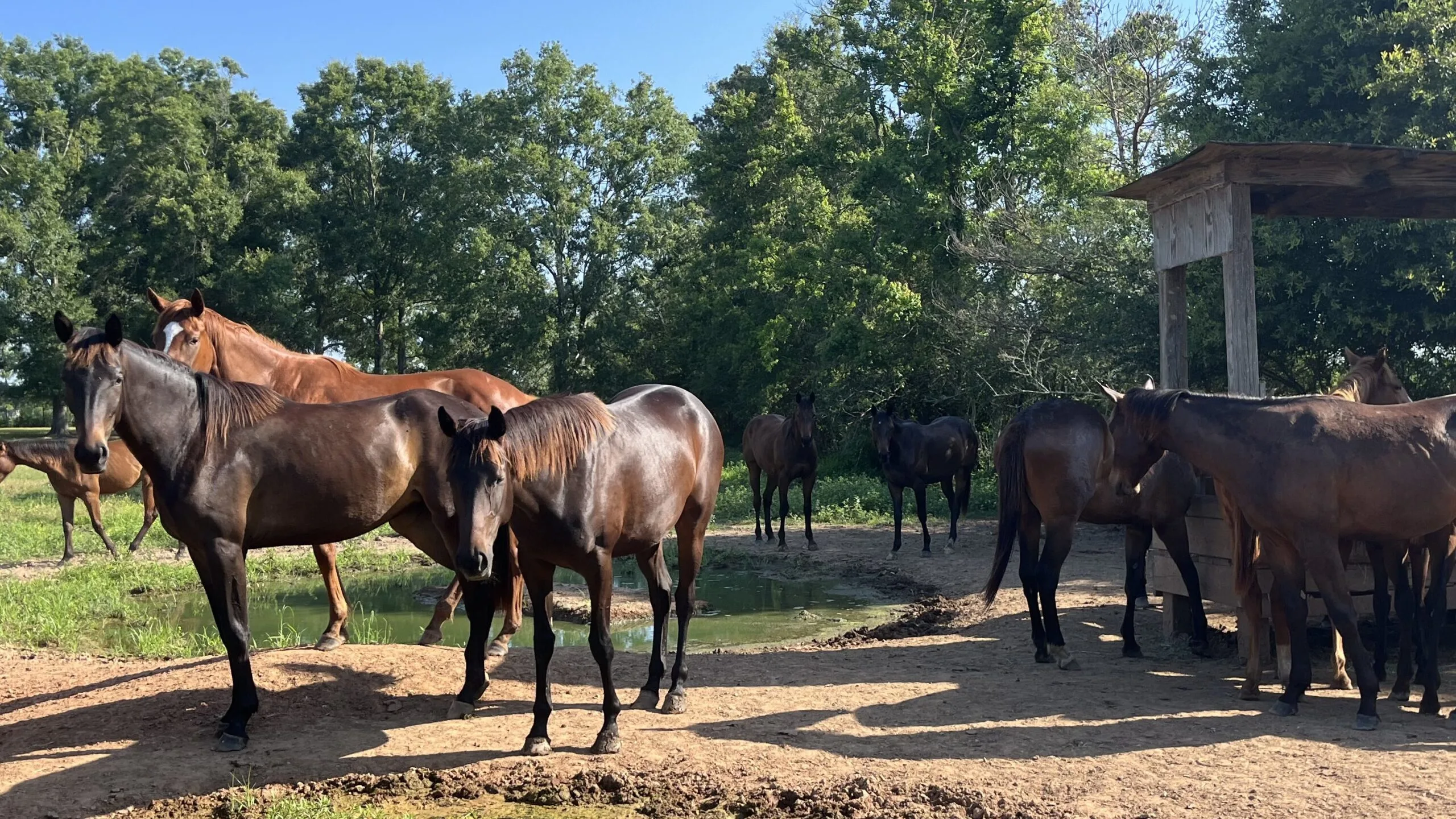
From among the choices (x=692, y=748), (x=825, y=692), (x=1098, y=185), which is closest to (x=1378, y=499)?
(x=825, y=692)

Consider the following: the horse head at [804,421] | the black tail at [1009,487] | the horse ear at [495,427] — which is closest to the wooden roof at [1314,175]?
the black tail at [1009,487]

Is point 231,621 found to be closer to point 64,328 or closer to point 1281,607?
point 64,328

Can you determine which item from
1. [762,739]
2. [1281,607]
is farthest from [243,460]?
[1281,607]

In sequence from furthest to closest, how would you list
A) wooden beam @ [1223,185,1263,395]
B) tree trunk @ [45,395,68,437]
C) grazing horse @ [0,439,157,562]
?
1. tree trunk @ [45,395,68,437]
2. grazing horse @ [0,439,157,562]
3. wooden beam @ [1223,185,1263,395]

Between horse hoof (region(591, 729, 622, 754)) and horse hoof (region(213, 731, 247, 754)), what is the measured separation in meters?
1.78

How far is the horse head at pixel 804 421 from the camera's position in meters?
15.1

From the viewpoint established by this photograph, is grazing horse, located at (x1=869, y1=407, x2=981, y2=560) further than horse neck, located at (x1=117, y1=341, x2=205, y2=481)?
Yes

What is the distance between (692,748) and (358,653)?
8.30 ft

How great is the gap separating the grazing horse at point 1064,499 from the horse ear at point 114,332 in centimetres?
578

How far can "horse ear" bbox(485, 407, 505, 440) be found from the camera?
461cm

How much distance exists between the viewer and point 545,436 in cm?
505

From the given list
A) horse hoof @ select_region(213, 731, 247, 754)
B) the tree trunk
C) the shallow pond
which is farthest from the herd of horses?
the tree trunk

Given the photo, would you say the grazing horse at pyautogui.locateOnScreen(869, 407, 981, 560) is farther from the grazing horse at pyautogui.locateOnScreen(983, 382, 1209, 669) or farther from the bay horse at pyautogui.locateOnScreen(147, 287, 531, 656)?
the bay horse at pyautogui.locateOnScreen(147, 287, 531, 656)

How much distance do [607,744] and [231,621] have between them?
2.07 metres
